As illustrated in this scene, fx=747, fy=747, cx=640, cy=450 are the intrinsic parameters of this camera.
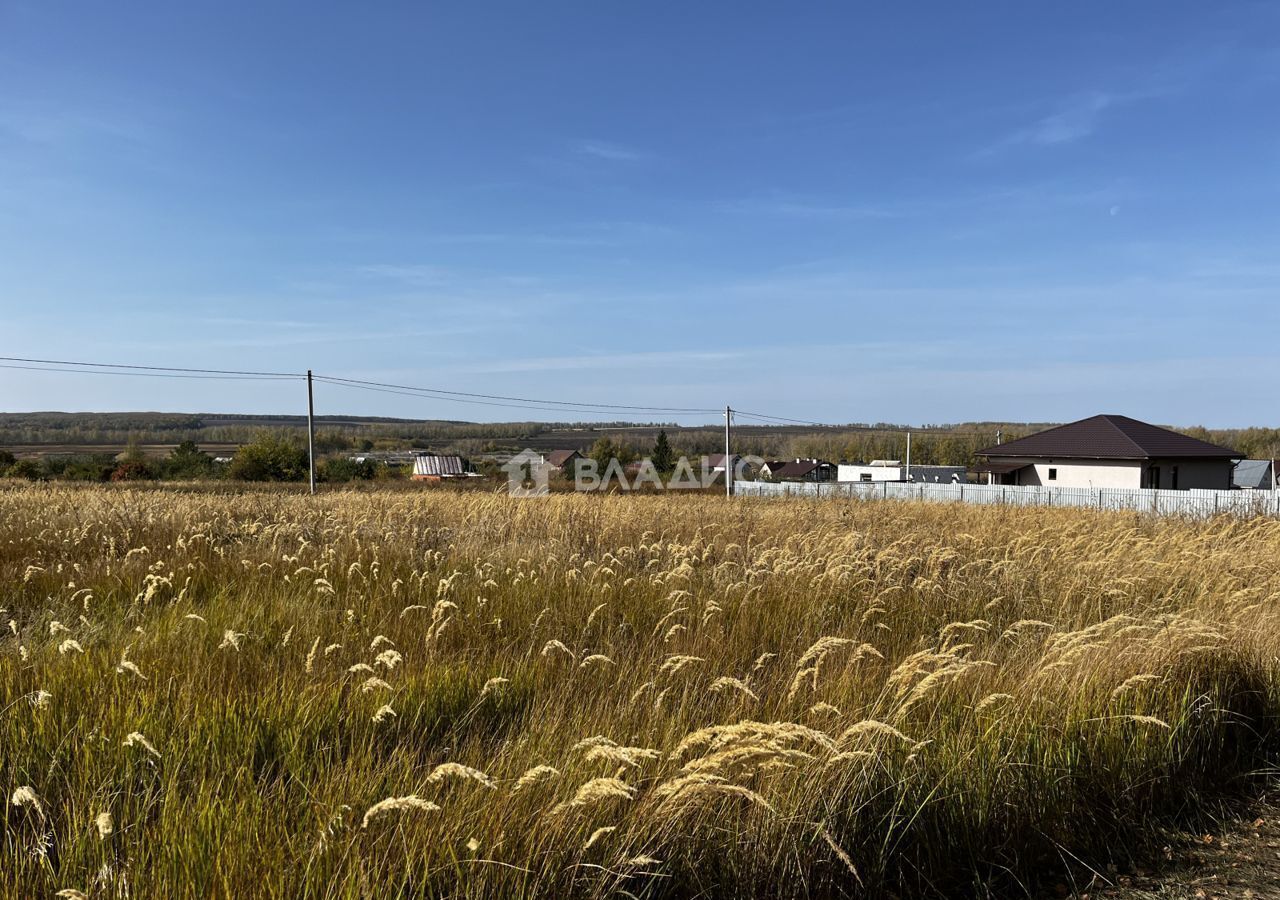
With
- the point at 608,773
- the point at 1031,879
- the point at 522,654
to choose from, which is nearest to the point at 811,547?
the point at 522,654

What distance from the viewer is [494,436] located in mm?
158875

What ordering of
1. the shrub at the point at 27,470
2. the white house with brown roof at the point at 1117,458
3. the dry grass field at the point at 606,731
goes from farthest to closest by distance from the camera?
the shrub at the point at 27,470, the white house with brown roof at the point at 1117,458, the dry grass field at the point at 606,731

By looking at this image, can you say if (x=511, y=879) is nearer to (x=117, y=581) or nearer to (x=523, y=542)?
(x=117, y=581)

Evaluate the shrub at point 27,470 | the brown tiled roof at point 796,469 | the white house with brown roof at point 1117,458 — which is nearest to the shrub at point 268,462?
the shrub at point 27,470

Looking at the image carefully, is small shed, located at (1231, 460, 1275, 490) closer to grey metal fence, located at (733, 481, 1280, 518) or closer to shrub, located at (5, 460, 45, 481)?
grey metal fence, located at (733, 481, 1280, 518)

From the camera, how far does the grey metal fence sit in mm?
22172

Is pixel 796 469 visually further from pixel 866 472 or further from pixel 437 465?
pixel 437 465

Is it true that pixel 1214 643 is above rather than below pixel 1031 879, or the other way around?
above

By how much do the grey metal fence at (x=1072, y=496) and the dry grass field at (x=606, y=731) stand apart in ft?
55.2

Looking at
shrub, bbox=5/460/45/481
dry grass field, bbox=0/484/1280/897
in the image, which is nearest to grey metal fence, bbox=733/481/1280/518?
dry grass field, bbox=0/484/1280/897

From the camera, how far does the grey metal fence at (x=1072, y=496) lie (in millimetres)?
22172

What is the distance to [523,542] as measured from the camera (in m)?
9.13

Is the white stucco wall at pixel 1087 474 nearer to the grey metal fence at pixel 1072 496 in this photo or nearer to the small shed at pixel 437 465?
the grey metal fence at pixel 1072 496

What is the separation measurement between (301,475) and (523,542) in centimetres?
5165
